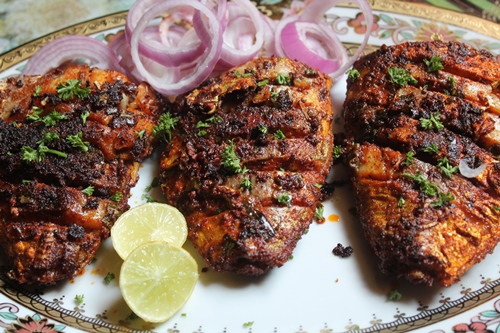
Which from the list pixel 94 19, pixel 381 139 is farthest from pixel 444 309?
pixel 94 19

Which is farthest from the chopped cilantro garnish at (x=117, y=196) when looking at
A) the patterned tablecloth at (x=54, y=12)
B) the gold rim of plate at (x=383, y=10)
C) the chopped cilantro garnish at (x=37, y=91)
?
the patterned tablecloth at (x=54, y=12)

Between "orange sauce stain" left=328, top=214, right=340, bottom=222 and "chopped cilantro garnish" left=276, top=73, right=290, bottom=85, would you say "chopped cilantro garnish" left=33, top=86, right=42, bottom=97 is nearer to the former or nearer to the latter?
"chopped cilantro garnish" left=276, top=73, right=290, bottom=85

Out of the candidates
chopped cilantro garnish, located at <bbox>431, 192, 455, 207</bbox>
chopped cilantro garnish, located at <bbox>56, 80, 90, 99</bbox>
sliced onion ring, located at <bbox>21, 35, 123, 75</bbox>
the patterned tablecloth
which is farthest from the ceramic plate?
the patterned tablecloth

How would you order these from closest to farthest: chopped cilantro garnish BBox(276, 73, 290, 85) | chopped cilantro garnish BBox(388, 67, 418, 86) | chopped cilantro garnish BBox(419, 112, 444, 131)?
chopped cilantro garnish BBox(419, 112, 444, 131) < chopped cilantro garnish BBox(388, 67, 418, 86) < chopped cilantro garnish BBox(276, 73, 290, 85)

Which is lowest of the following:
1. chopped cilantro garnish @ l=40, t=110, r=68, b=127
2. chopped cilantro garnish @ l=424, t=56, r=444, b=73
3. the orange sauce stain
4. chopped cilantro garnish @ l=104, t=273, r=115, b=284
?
chopped cilantro garnish @ l=104, t=273, r=115, b=284

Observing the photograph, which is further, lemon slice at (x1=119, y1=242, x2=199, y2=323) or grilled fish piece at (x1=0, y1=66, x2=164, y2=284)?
grilled fish piece at (x1=0, y1=66, x2=164, y2=284)

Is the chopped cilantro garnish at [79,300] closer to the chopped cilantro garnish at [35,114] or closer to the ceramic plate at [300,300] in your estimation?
the ceramic plate at [300,300]

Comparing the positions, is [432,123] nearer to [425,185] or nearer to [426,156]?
[426,156]
